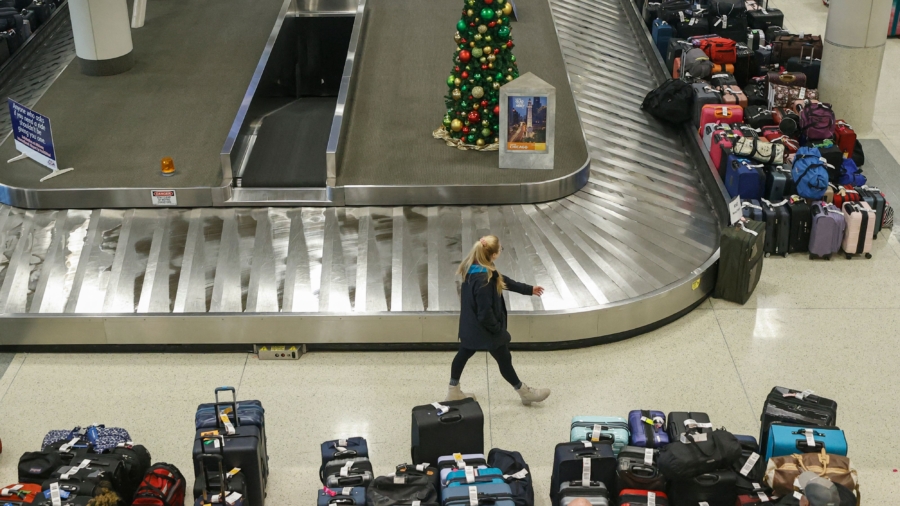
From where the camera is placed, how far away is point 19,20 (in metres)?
14.4

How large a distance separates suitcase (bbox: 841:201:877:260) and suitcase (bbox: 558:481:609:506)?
195 inches

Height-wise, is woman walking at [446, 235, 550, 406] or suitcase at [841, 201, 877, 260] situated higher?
woman walking at [446, 235, 550, 406]

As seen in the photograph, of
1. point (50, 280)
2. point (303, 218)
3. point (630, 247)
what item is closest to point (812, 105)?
point (630, 247)

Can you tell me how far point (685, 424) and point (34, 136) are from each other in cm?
676

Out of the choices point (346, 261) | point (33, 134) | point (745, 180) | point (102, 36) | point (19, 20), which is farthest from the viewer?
point (19, 20)

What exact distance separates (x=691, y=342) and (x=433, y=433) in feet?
9.79

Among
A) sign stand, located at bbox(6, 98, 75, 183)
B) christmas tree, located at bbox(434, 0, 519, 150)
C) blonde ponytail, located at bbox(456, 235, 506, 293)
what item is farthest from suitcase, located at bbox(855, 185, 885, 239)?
sign stand, located at bbox(6, 98, 75, 183)

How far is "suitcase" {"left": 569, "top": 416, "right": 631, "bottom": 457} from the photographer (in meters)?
7.09

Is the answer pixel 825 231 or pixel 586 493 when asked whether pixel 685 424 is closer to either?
pixel 586 493

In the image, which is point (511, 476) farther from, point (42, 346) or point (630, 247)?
point (42, 346)

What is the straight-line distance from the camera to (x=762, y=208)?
10.4 metres

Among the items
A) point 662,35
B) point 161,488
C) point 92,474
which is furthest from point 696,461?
point 662,35

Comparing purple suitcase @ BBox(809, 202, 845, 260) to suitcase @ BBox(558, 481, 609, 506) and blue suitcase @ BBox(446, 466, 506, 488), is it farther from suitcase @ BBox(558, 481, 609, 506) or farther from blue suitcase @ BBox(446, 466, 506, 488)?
blue suitcase @ BBox(446, 466, 506, 488)

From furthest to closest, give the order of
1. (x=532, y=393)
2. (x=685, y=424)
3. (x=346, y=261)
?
(x=346, y=261) < (x=532, y=393) < (x=685, y=424)
